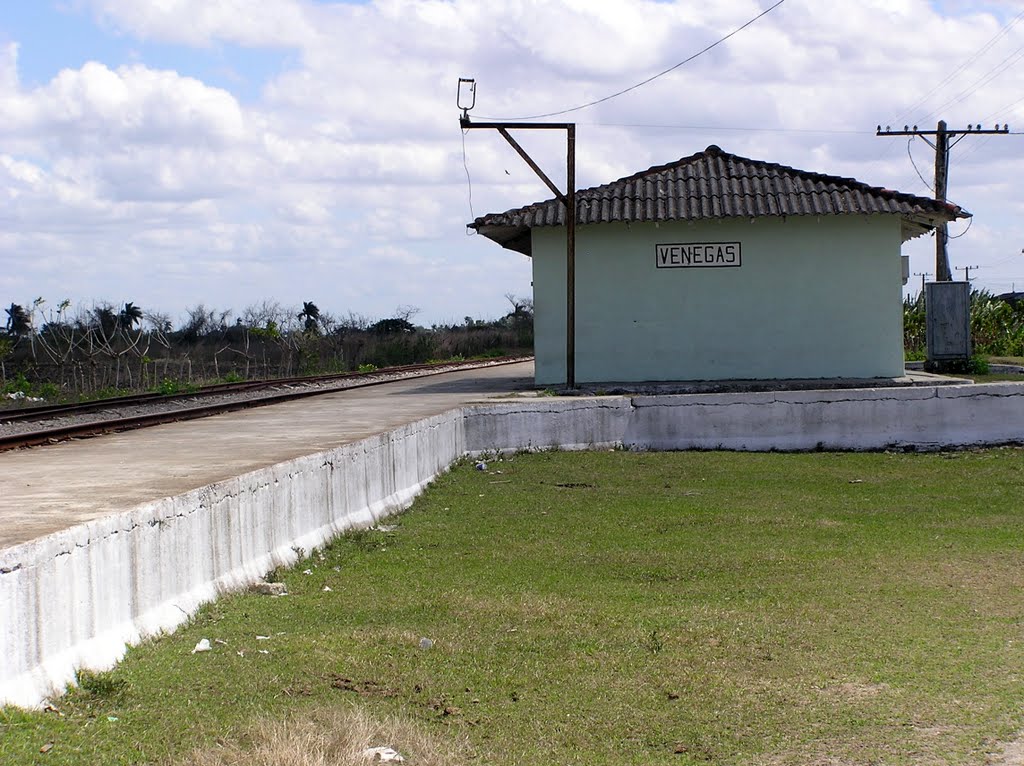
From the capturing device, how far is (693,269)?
24.8m

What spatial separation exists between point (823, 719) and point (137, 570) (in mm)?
3609

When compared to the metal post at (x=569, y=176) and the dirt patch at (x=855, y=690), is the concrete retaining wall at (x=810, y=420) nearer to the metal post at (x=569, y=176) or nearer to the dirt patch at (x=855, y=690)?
the metal post at (x=569, y=176)

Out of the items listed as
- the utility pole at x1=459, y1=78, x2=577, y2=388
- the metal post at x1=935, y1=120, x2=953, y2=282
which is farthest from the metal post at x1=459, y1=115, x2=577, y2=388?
the metal post at x1=935, y1=120, x2=953, y2=282

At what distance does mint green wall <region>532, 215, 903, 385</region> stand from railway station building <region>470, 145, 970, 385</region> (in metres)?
0.02

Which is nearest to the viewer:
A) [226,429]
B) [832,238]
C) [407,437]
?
[407,437]

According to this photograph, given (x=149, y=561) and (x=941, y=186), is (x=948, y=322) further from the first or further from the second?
(x=149, y=561)

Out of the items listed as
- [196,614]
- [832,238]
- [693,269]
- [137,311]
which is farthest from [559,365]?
[137,311]

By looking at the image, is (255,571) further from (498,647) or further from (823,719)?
(823,719)

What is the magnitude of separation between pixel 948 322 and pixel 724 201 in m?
8.41

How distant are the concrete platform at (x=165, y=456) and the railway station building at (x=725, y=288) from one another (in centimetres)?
440

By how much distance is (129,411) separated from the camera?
788 inches

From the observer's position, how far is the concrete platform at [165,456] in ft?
25.3

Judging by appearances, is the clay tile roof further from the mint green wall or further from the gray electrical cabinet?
the gray electrical cabinet

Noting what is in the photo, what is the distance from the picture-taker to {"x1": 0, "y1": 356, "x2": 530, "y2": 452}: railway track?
14.8m
